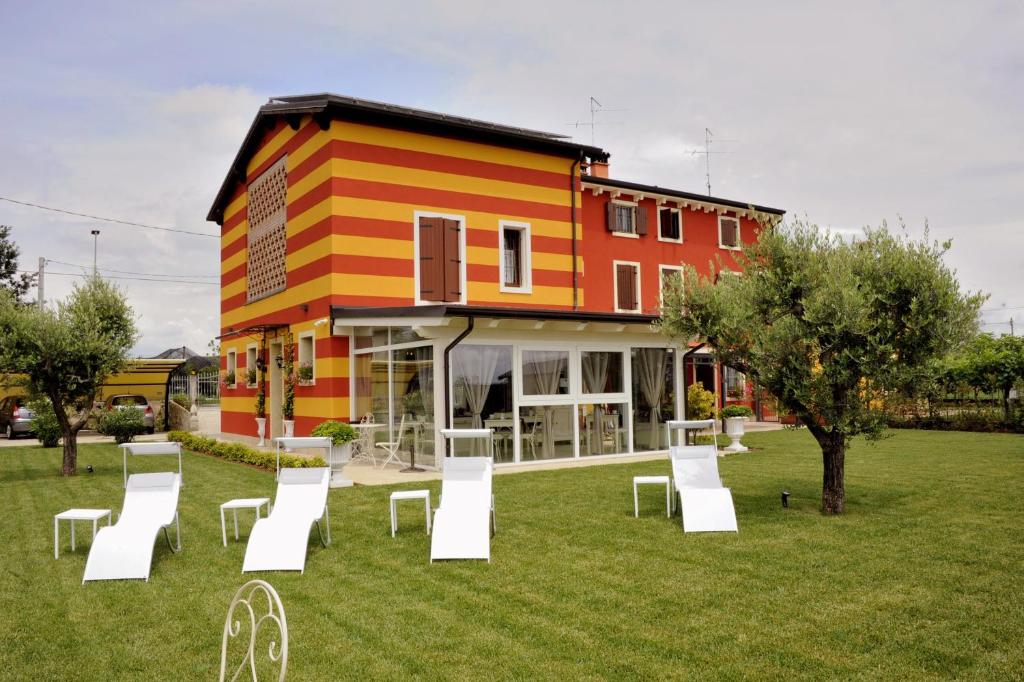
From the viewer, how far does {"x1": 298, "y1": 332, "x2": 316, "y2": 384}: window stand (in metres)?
15.3

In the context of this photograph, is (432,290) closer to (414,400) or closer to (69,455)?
(414,400)

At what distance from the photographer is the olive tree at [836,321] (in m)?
7.52

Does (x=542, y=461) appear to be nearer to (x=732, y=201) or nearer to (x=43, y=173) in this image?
(x=732, y=201)

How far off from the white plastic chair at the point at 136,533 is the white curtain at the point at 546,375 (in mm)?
6879

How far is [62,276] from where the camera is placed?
31.9 meters

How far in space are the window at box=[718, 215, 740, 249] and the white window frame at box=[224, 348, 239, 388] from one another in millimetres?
14789

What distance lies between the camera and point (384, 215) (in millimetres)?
14820

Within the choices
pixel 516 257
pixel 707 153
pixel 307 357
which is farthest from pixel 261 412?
pixel 707 153

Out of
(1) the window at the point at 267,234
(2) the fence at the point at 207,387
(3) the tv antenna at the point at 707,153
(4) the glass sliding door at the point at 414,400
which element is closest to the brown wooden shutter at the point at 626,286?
(3) the tv antenna at the point at 707,153

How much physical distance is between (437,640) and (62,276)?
3366cm

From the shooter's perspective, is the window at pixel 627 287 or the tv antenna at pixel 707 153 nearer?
the window at pixel 627 287

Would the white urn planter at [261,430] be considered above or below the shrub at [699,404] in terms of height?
below

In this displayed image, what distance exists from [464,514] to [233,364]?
15.5 metres

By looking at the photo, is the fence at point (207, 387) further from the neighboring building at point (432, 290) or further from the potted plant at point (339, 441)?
the potted plant at point (339, 441)
